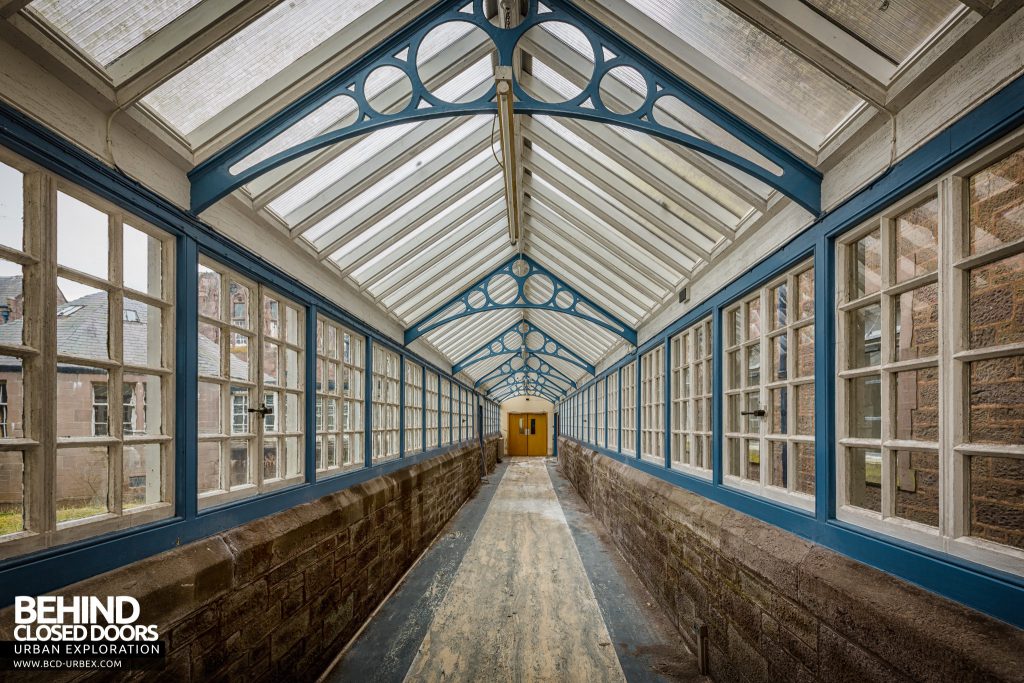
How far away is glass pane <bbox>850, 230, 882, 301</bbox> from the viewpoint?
2.70m

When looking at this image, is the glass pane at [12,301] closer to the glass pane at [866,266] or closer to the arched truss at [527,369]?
the glass pane at [866,266]

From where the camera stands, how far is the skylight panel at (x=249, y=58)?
279 cm

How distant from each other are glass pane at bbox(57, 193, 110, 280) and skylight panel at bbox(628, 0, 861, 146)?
115 inches

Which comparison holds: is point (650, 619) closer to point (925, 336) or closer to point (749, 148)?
point (925, 336)

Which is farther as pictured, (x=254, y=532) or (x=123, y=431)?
(x=254, y=532)

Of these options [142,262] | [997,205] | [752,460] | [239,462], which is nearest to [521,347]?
[752,460]

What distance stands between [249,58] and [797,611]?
393 cm

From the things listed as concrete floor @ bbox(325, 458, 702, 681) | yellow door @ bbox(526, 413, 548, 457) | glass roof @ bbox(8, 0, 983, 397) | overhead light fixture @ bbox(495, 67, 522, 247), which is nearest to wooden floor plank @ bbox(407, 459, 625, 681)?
concrete floor @ bbox(325, 458, 702, 681)

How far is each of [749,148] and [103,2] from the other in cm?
331

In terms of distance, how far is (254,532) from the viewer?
11.0ft

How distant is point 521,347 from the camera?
1448cm

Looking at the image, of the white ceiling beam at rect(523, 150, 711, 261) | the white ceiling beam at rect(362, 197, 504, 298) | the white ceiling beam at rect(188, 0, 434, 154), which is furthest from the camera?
the white ceiling beam at rect(362, 197, 504, 298)

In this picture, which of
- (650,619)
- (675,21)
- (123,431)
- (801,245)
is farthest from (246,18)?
(650,619)

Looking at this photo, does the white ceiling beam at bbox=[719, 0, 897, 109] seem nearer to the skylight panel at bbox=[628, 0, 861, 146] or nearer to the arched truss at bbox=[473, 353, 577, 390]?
the skylight panel at bbox=[628, 0, 861, 146]
